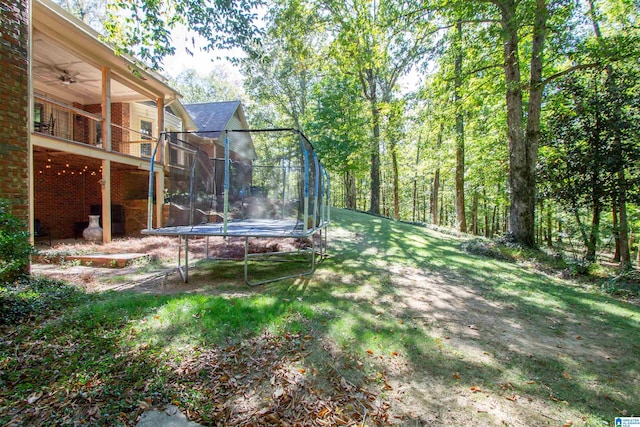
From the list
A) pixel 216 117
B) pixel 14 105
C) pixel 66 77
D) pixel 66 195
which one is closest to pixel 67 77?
pixel 66 77

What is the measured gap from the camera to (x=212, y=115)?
17.6 m

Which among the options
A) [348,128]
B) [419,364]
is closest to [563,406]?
[419,364]

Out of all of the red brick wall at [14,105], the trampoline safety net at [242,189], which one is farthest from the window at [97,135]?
the red brick wall at [14,105]

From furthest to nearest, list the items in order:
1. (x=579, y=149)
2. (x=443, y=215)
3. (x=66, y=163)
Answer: (x=443, y=215) < (x=66, y=163) < (x=579, y=149)

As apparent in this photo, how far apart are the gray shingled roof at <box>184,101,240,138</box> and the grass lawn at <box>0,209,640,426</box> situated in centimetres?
1420

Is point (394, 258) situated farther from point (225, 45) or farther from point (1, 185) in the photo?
point (1, 185)

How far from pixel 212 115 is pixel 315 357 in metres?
17.9

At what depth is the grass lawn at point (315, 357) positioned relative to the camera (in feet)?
6.70

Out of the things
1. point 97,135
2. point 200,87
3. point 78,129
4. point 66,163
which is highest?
point 200,87

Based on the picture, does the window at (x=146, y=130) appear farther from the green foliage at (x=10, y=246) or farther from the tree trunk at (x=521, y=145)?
the tree trunk at (x=521, y=145)

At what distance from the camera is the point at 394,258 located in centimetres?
689

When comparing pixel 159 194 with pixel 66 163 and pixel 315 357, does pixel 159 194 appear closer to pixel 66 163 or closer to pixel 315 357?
pixel 66 163

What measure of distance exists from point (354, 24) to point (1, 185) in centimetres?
885

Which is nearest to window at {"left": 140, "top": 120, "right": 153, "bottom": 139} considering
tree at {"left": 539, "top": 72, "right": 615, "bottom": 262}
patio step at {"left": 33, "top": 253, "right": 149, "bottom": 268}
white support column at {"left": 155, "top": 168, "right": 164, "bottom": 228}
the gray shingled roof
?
the gray shingled roof
